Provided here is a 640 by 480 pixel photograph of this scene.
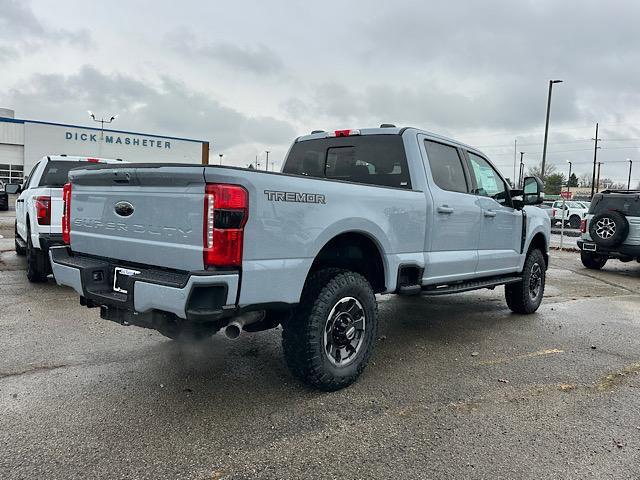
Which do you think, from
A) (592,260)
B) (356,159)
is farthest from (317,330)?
(592,260)

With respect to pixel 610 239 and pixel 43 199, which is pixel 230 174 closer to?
pixel 43 199

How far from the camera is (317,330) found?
137 inches

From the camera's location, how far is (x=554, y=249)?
16547 mm

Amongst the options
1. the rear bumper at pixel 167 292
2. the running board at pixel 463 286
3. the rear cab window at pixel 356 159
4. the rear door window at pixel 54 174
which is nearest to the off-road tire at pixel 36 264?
the rear door window at pixel 54 174

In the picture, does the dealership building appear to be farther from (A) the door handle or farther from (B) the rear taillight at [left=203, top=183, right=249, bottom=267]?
(B) the rear taillight at [left=203, top=183, right=249, bottom=267]

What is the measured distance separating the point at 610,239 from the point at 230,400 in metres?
9.78

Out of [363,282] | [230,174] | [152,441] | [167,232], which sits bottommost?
[152,441]

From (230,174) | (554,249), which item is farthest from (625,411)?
(554,249)

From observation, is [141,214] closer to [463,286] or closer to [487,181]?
[463,286]

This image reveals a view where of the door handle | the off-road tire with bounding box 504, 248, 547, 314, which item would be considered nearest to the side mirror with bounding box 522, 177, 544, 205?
the off-road tire with bounding box 504, 248, 547, 314

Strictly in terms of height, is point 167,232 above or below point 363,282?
above

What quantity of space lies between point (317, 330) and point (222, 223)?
41.8 inches

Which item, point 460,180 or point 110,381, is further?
point 460,180

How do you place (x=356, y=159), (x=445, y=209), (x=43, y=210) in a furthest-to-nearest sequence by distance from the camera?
1. (x=43, y=210)
2. (x=356, y=159)
3. (x=445, y=209)
